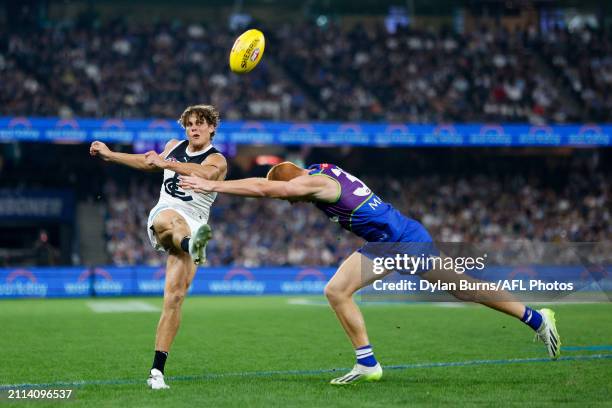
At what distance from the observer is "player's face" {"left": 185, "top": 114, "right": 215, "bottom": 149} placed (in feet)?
27.9

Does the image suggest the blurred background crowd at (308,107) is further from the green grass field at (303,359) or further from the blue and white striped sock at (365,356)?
the blue and white striped sock at (365,356)

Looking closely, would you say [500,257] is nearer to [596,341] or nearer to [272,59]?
[272,59]

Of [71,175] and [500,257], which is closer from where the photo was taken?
[500,257]

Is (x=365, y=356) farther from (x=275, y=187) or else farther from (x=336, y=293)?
(x=275, y=187)

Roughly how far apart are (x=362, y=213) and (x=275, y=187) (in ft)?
3.38

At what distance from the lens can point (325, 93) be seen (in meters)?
31.9

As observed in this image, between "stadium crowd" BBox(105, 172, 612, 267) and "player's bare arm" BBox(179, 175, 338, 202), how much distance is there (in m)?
20.9

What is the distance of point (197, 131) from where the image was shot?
8.52 meters

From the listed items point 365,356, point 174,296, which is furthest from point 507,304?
point 174,296

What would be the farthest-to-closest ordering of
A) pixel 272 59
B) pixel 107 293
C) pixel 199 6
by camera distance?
1. pixel 199 6
2. pixel 272 59
3. pixel 107 293

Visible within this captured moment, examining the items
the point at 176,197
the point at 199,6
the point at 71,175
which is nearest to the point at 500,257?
the point at 71,175

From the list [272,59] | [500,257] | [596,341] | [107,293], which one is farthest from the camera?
[272,59]

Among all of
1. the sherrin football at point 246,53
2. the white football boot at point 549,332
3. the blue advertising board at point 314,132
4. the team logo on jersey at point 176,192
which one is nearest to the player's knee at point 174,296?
the team logo on jersey at point 176,192

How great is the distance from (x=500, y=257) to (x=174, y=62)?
42.2 ft
